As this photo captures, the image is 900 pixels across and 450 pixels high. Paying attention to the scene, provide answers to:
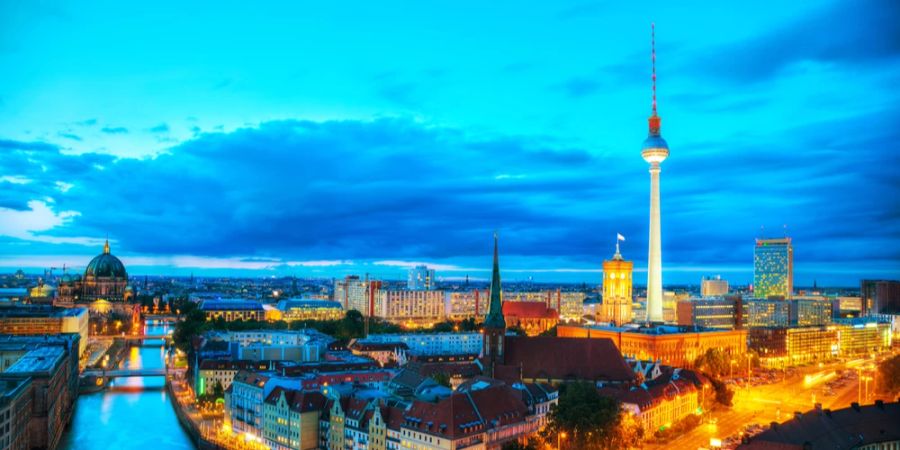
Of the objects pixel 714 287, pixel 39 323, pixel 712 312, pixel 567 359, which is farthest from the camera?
pixel 714 287

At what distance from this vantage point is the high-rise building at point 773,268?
404 feet

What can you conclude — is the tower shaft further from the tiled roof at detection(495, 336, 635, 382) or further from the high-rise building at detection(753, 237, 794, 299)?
the high-rise building at detection(753, 237, 794, 299)

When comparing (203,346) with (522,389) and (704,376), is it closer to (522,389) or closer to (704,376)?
(522,389)

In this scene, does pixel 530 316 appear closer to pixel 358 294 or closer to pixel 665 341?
pixel 665 341

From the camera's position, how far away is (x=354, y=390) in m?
33.9

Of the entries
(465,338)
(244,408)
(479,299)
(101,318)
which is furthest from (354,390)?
(479,299)

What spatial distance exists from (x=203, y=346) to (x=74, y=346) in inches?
304

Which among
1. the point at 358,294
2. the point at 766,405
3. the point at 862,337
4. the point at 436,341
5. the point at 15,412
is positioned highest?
the point at 358,294

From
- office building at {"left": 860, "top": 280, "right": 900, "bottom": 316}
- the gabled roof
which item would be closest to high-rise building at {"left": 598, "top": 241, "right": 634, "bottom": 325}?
office building at {"left": 860, "top": 280, "right": 900, "bottom": 316}

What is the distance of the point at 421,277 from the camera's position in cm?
13900

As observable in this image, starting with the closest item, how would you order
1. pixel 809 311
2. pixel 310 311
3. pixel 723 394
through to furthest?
pixel 723 394, pixel 809 311, pixel 310 311

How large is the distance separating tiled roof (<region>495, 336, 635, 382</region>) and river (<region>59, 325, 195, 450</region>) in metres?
16.5

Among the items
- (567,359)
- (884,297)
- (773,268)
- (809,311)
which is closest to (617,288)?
(809,311)

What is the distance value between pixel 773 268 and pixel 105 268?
102 m
